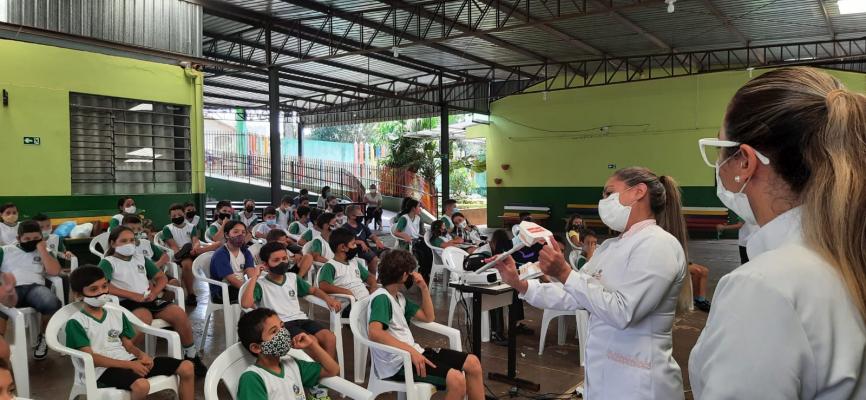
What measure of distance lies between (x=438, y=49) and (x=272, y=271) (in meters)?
10.2

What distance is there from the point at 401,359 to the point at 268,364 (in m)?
0.72

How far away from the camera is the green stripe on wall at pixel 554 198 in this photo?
14.2 meters

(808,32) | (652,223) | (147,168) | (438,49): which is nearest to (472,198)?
(438,49)

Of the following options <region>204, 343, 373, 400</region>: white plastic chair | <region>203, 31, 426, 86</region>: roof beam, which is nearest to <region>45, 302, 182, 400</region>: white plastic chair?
<region>204, 343, 373, 400</region>: white plastic chair

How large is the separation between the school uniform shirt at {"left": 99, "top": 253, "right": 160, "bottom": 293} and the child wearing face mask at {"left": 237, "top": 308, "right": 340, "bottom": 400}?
6.72 feet

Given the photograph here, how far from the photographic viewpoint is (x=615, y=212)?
2104mm

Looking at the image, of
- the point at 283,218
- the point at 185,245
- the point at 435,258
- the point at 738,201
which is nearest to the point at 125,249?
the point at 185,245

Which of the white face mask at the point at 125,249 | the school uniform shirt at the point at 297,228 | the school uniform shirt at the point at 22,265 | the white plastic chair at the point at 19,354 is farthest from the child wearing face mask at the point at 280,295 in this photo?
the school uniform shirt at the point at 297,228

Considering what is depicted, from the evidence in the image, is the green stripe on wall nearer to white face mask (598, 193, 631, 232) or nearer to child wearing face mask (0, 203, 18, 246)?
child wearing face mask (0, 203, 18, 246)

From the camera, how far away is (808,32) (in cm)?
1149

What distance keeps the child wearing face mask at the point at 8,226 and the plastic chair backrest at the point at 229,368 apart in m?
3.89

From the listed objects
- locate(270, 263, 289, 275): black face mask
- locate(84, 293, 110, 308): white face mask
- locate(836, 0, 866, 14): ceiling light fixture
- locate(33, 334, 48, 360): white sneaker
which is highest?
locate(836, 0, 866, 14): ceiling light fixture

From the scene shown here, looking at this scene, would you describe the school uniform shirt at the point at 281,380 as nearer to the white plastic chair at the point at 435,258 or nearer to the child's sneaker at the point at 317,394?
the child's sneaker at the point at 317,394

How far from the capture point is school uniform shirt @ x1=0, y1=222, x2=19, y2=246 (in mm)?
5250
